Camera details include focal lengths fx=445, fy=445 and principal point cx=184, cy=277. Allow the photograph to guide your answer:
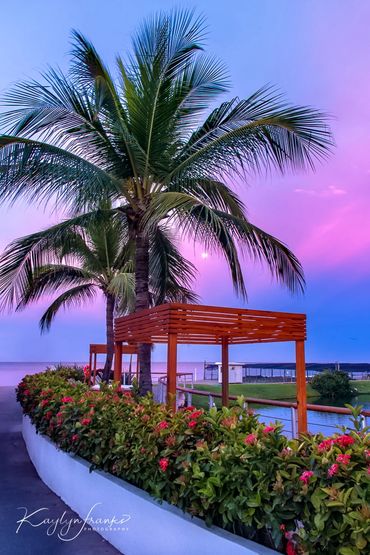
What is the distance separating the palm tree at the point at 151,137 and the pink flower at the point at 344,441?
4.13 m

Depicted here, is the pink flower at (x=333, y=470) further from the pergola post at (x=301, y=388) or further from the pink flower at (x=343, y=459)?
the pergola post at (x=301, y=388)

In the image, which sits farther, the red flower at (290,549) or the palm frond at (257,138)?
the palm frond at (257,138)

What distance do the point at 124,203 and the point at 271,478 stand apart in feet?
19.5

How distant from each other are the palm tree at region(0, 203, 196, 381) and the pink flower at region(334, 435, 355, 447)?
5.81m

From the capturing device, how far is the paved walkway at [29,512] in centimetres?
346

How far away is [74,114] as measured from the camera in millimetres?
6980

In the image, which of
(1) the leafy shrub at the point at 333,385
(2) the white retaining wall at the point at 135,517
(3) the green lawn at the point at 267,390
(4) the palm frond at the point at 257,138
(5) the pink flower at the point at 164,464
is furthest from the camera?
(3) the green lawn at the point at 267,390

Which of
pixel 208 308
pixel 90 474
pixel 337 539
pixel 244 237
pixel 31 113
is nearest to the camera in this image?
pixel 337 539

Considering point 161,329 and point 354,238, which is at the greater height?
point 354,238

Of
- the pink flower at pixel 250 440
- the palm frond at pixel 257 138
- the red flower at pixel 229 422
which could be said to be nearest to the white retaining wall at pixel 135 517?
the pink flower at pixel 250 440

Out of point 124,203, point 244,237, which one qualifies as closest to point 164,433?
point 244,237

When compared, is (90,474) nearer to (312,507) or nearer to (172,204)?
(312,507)

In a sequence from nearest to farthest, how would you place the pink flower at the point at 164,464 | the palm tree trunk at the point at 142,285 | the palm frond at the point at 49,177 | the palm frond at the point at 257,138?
the pink flower at the point at 164,464
the palm frond at the point at 49,177
the palm frond at the point at 257,138
the palm tree trunk at the point at 142,285

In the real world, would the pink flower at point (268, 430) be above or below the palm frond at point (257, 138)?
below
